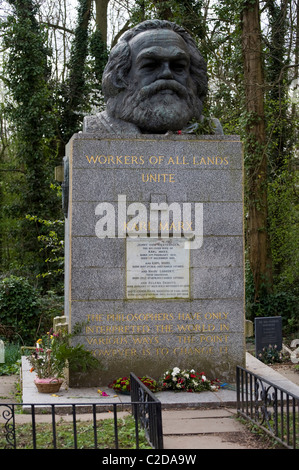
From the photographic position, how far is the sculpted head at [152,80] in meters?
8.78

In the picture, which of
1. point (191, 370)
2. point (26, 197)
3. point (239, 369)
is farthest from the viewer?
point (26, 197)

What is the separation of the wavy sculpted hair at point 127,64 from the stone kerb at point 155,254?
3.18ft

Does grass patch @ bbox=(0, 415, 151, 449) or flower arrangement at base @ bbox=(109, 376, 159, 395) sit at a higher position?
flower arrangement at base @ bbox=(109, 376, 159, 395)

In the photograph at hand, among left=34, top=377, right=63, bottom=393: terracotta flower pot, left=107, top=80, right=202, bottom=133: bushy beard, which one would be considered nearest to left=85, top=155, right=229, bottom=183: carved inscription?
left=107, top=80, right=202, bottom=133: bushy beard

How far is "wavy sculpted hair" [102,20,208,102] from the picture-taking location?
898 centimetres

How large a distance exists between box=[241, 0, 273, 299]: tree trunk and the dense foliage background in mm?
24

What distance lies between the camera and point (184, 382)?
8.00m

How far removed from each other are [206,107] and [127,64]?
24.2ft

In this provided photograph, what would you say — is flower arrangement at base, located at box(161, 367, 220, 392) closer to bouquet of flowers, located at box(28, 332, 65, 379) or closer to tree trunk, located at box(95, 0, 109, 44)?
bouquet of flowers, located at box(28, 332, 65, 379)

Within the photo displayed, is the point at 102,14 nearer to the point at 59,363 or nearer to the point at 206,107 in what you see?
the point at 206,107

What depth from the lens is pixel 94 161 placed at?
845 centimetres
